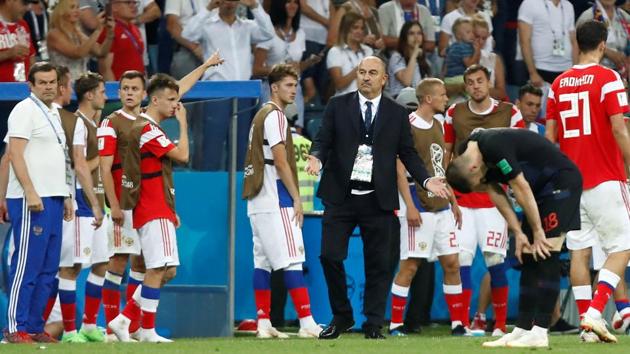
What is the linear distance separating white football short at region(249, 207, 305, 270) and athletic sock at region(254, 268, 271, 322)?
18cm

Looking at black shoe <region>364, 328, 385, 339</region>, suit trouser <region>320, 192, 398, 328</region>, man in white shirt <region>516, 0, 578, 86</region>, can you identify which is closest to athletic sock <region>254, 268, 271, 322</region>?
suit trouser <region>320, 192, 398, 328</region>

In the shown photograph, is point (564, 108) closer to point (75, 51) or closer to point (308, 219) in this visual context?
point (308, 219)

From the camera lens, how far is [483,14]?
18578mm

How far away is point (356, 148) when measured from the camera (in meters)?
12.0

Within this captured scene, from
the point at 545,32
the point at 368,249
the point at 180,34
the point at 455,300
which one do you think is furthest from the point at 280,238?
the point at 545,32

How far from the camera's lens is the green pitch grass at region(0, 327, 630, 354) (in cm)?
1052

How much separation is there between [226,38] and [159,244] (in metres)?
4.80

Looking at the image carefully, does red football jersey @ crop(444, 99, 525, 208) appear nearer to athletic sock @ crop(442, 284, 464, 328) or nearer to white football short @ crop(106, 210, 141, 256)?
athletic sock @ crop(442, 284, 464, 328)

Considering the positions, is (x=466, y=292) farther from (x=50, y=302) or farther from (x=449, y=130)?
(x=50, y=302)

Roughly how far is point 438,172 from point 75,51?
3.93m

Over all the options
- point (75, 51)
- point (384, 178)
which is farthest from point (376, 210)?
point (75, 51)

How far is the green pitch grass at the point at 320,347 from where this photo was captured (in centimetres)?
1052

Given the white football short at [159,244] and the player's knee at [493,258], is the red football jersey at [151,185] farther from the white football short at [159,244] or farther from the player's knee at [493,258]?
the player's knee at [493,258]

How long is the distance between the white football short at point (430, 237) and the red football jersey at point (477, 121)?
17.0 inches
